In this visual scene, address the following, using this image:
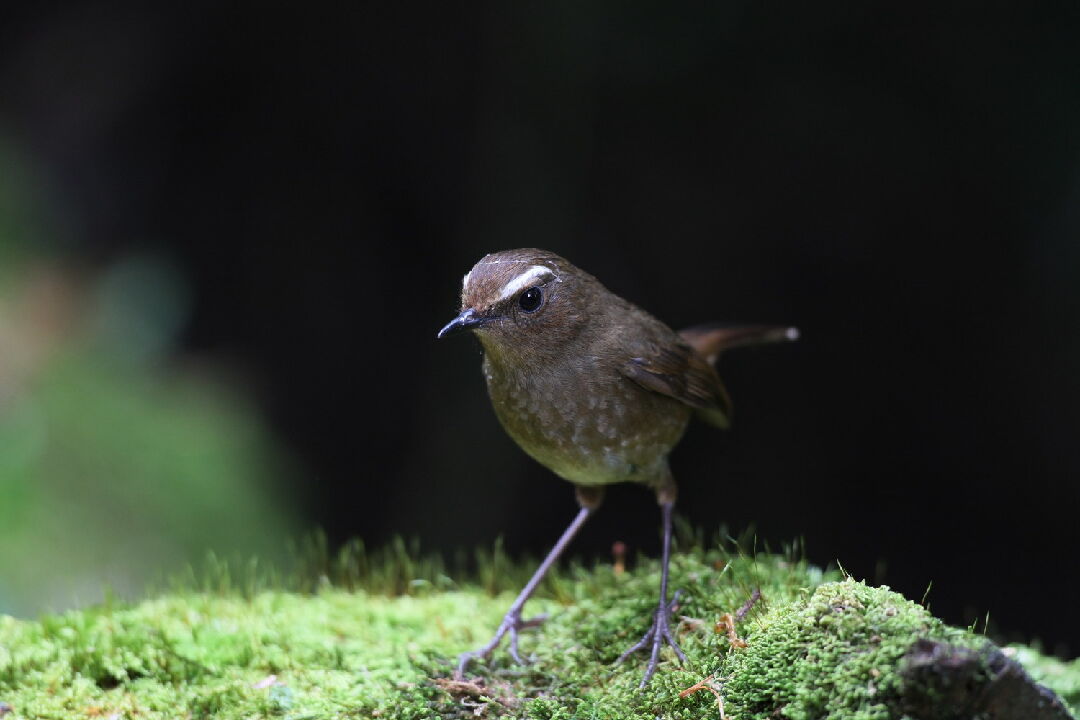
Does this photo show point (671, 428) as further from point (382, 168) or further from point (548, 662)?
point (382, 168)

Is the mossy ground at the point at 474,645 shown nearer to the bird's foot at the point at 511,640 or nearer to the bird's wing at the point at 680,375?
the bird's foot at the point at 511,640

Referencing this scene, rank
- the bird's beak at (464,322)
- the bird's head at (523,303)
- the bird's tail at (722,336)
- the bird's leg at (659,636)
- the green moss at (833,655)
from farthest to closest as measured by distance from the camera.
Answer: the bird's tail at (722,336), the bird's head at (523,303), the bird's beak at (464,322), the bird's leg at (659,636), the green moss at (833,655)

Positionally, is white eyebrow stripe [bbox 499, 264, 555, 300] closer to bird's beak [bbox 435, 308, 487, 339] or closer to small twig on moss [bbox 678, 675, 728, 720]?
bird's beak [bbox 435, 308, 487, 339]

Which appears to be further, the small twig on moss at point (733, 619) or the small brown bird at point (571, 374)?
the small brown bird at point (571, 374)

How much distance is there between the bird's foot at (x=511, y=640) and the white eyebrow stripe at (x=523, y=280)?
4.33ft

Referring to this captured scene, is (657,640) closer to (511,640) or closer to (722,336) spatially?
(511,640)

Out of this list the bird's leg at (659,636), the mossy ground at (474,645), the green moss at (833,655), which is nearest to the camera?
the green moss at (833,655)

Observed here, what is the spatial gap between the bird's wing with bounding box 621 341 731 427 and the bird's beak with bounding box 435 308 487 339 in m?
0.69

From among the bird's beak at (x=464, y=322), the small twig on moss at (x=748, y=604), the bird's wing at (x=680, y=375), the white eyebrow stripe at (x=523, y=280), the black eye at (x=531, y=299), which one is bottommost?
the small twig on moss at (x=748, y=604)

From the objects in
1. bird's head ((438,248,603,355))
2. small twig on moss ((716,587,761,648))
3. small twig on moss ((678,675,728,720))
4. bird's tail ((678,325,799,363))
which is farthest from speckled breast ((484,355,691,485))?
small twig on moss ((678,675,728,720))

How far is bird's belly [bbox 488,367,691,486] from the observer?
397 centimetres

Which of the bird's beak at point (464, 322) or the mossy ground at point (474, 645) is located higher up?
the bird's beak at point (464, 322)

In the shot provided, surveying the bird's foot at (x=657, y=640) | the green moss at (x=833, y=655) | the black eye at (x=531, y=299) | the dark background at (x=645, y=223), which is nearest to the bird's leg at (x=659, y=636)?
the bird's foot at (x=657, y=640)

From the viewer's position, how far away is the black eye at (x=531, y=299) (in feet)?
12.8
